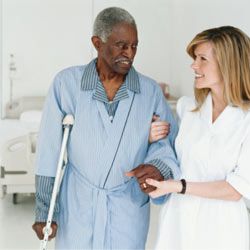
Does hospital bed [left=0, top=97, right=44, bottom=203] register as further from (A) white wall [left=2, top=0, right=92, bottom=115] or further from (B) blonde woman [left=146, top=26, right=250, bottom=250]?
(B) blonde woman [left=146, top=26, right=250, bottom=250]

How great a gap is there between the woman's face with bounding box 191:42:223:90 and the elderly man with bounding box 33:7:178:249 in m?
0.20

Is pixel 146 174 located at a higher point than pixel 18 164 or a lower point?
higher

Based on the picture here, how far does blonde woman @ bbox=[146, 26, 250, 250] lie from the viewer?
1412 mm

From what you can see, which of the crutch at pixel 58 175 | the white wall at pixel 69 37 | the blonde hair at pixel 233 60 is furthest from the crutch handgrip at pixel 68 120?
the white wall at pixel 69 37

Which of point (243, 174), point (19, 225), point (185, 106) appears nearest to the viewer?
point (243, 174)

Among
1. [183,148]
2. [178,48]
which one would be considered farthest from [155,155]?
[178,48]

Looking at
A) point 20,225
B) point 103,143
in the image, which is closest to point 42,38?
point 20,225

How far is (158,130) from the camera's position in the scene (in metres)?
1.55

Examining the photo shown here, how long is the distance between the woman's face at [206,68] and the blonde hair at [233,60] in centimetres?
2

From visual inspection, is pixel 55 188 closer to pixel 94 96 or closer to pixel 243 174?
pixel 94 96

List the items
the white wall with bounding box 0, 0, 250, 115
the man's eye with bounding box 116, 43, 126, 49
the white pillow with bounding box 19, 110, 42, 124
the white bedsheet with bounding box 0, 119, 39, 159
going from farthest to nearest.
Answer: the white wall with bounding box 0, 0, 250, 115 < the white pillow with bounding box 19, 110, 42, 124 < the white bedsheet with bounding box 0, 119, 39, 159 < the man's eye with bounding box 116, 43, 126, 49

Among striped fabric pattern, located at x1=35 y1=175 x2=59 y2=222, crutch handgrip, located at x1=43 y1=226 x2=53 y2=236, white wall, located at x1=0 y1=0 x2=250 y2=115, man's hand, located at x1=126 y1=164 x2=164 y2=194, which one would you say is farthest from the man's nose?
white wall, located at x1=0 y1=0 x2=250 y2=115

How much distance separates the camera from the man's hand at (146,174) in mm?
1393

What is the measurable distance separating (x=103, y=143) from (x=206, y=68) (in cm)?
42
